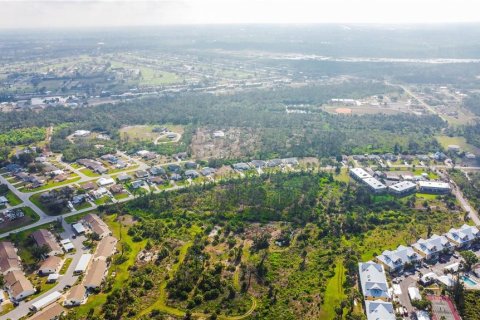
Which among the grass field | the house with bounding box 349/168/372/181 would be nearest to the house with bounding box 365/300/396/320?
the house with bounding box 349/168/372/181

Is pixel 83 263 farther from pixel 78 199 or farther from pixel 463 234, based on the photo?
pixel 463 234

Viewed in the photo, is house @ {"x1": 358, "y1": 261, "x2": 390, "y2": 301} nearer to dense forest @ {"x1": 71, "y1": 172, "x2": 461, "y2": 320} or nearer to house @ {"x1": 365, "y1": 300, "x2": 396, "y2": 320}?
dense forest @ {"x1": 71, "y1": 172, "x2": 461, "y2": 320}

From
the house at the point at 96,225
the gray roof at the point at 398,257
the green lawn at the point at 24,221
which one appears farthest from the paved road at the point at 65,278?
the gray roof at the point at 398,257

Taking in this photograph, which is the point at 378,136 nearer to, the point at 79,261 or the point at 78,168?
the point at 78,168

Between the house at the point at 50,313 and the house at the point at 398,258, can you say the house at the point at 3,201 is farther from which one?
the house at the point at 398,258

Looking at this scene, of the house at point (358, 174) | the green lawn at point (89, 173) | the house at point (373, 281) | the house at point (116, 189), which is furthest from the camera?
the green lawn at point (89, 173)
